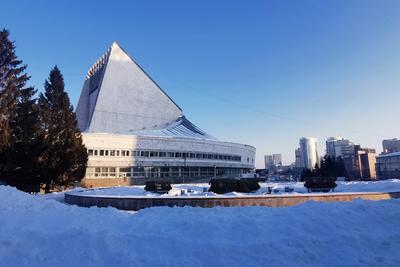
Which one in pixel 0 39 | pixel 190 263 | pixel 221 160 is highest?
pixel 0 39

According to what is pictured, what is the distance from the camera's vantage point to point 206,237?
890cm

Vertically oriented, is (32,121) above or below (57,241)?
above

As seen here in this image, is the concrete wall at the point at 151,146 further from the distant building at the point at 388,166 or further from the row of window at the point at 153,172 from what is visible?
the distant building at the point at 388,166

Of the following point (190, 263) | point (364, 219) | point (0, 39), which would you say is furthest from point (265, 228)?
point (0, 39)

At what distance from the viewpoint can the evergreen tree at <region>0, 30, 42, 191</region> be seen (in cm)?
2941

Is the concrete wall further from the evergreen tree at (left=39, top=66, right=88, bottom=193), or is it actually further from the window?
the evergreen tree at (left=39, top=66, right=88, bottom=193)

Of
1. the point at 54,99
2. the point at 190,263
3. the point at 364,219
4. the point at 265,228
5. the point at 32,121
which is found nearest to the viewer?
the point at 190,263

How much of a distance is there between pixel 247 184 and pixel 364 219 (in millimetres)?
13717

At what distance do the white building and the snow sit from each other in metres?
40.5

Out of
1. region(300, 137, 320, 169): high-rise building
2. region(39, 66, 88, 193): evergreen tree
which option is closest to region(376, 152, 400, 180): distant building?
region(300, 137, 320, 169): high-rise building

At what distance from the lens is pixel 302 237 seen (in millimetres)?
8742

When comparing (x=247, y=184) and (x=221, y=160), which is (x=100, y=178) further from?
(x=247, y=184)

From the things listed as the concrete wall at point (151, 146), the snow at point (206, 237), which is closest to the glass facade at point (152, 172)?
the concrete wall at point (151, 146)

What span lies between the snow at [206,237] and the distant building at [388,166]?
3764 inches
